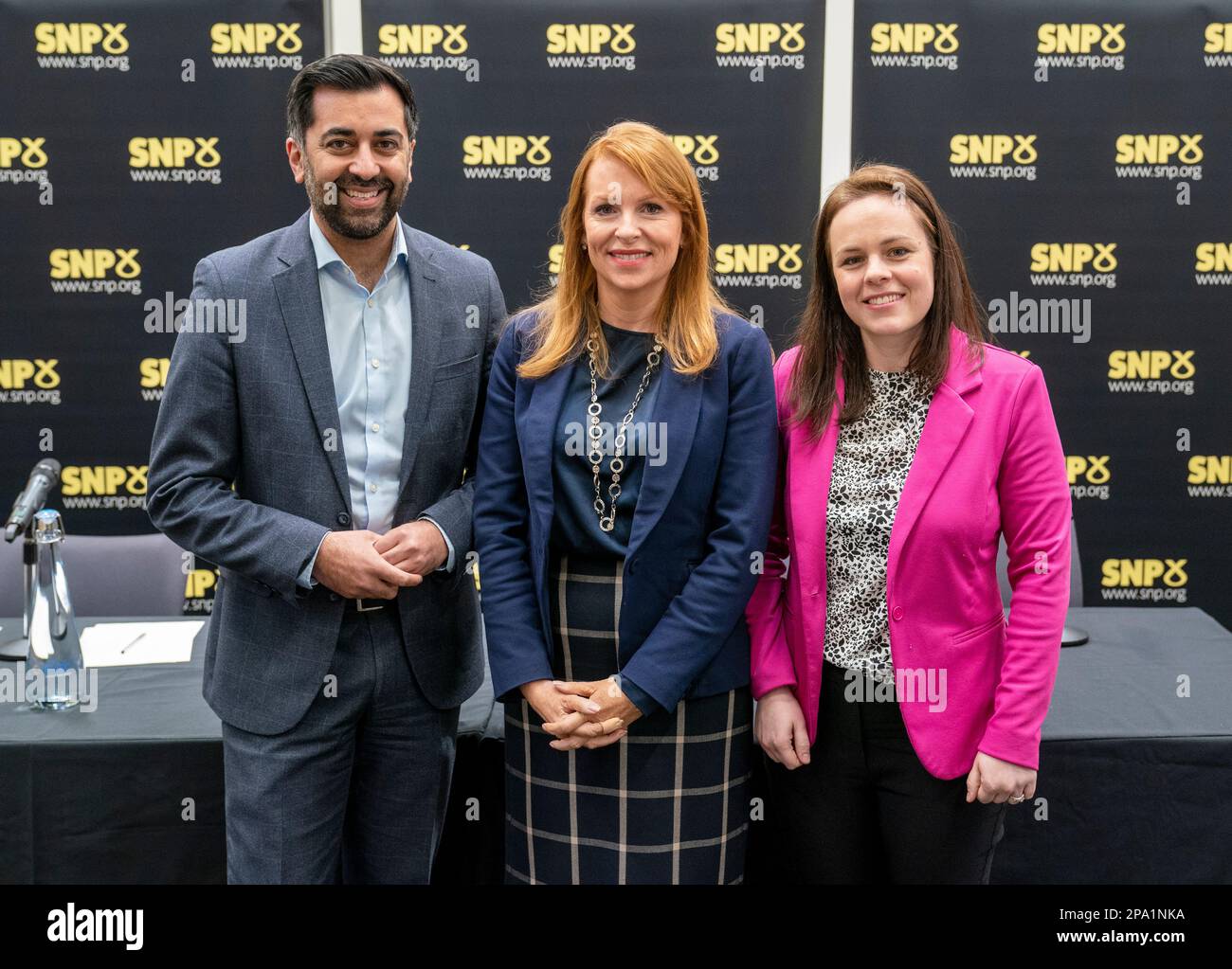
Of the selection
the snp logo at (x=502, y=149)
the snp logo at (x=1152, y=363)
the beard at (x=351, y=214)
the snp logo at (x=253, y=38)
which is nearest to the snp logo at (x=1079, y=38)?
the snp logo at (x=1152, y=363)

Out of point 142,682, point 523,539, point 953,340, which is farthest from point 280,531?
point 953,340

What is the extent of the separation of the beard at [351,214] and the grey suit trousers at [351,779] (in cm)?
62

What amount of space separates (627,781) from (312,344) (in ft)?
2.81

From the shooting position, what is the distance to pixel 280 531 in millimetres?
1620

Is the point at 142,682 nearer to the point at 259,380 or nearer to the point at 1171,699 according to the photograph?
the point at 259,380

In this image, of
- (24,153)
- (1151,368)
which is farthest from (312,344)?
(1151,368)

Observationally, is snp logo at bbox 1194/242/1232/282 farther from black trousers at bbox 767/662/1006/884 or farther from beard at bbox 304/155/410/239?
beard at bbox 304/155/410/239

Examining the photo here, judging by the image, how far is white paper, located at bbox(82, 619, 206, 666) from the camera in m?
2.45

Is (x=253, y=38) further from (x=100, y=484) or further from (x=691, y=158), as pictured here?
(x=100, y=484)

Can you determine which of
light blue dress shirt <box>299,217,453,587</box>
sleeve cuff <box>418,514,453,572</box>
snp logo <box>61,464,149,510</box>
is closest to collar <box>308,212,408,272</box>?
light blue dress shirt <box>299,217,453,587</box>

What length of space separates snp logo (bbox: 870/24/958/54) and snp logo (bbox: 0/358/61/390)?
322 cm

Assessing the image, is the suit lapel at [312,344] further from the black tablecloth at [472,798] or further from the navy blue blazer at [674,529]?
the black tablecloth at [472,798]

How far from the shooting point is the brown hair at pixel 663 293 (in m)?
1.60

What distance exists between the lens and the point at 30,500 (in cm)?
219
